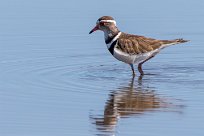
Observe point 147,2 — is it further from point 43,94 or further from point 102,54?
point 43,94

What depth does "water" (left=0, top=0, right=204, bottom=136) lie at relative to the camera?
551 inches

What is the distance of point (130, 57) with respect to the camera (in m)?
18.5

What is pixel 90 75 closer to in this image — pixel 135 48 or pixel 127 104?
pixel 135 48

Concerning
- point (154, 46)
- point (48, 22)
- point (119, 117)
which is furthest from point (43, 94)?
point (48, 22)

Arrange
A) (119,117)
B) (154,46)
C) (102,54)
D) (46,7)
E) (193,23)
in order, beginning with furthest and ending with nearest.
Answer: (46,7), (193,23), (102,54), (154,46), (119,117)

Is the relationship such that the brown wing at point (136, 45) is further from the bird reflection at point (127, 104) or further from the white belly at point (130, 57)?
the bird reflection at point (127, 104)

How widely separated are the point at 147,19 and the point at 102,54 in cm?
307

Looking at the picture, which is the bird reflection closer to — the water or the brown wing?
the water

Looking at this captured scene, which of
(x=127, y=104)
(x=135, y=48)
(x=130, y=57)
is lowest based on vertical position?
(x=127, y=104)

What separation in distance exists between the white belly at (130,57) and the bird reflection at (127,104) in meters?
1.25

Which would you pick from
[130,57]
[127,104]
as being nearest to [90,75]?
[130,57]

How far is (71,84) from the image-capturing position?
17.1m

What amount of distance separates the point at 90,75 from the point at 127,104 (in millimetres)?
2821

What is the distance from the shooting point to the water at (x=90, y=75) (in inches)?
551
